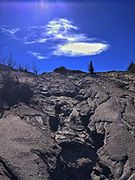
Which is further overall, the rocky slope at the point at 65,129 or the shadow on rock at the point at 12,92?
the shadow on rock at the point at 12,92

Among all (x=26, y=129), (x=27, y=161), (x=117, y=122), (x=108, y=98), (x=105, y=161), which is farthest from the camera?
(x=108, y=98)

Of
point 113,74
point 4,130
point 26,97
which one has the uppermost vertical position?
point 113,74

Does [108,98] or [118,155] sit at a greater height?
[108,98]

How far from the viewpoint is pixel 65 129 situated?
61.3ft

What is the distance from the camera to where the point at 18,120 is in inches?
708

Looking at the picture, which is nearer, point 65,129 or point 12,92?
point 65,129

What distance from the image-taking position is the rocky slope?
15133 millimetres

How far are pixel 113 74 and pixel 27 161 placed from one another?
1793 cm

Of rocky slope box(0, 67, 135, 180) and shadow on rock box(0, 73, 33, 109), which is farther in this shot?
shadow on rock box(0, 73, 33, 109)

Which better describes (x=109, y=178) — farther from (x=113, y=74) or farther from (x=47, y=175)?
(x=113, y=74)

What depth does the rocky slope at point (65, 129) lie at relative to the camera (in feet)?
49.6

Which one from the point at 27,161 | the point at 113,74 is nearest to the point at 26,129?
the point at 27,161

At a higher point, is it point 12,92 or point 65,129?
point 12,92

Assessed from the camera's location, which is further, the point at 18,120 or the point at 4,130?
the point at 18,120
